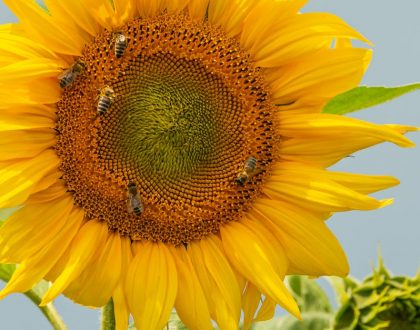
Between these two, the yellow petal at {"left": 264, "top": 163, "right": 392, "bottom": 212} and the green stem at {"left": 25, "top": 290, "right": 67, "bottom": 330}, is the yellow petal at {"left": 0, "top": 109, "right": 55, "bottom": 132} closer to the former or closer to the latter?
the green stem at {"left": 25, "top": 290, "right": 67, "bottom": 330}

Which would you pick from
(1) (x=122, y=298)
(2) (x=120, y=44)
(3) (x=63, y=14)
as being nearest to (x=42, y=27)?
(3) (x=63, y=14)

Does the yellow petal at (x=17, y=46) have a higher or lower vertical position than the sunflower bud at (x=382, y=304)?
higher

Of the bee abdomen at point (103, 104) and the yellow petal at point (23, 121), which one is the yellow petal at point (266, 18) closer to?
the bee abdomen at point (103, 104)

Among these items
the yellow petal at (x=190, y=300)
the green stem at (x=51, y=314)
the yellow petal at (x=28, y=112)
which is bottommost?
the green stem at (x=51, y=314)

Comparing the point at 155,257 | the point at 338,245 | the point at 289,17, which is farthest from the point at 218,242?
the point at 289,17

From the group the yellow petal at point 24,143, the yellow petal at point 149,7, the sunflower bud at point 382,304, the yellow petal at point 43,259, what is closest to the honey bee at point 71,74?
the yellow petal at point 24,143

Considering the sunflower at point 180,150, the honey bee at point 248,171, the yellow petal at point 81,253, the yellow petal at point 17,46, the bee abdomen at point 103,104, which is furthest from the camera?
the honey bee at point 248,171

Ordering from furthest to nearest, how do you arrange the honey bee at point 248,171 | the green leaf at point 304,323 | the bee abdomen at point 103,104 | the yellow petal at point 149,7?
1. the green leaf at point 304,323
2. the honey bee at point 248,171
3. the yellow petal at point 149,7
4. the bee abdomen at point 103,104

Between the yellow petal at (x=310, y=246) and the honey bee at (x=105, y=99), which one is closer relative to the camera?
the honey bee at (x=105, y=99)
